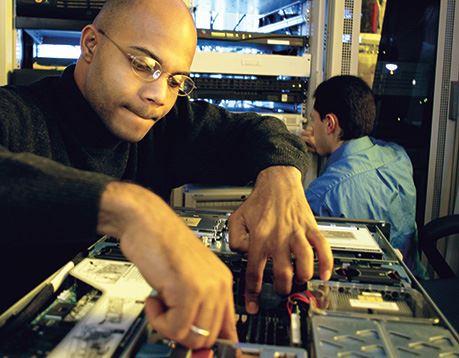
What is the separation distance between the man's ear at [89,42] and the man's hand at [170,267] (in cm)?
78

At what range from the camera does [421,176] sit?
2816 millimetres

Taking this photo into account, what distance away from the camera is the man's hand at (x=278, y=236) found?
2.53 feet

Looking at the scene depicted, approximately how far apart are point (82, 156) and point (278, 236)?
644mm

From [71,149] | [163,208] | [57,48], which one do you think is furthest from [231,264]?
[57,48]

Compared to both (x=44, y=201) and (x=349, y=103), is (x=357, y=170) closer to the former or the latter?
(x=349, y=103)

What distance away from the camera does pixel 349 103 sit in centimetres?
228

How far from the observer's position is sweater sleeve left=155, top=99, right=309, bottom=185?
1.45 metres

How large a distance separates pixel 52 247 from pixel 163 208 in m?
0.63

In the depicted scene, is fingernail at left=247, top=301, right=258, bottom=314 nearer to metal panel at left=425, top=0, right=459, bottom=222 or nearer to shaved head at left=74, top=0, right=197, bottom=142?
shaved head at left=74, top=0, right=197, bottom=142

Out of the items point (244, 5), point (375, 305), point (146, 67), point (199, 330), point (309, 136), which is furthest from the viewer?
Answer: point (244, 5)

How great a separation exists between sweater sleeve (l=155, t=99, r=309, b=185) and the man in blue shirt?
1.91 ft

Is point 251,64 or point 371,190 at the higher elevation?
point 251,64

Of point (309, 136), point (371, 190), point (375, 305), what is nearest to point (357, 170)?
point (371, 190)

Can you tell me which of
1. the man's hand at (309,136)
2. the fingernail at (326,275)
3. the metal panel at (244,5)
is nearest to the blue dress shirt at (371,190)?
the man's hand at (309,136)
